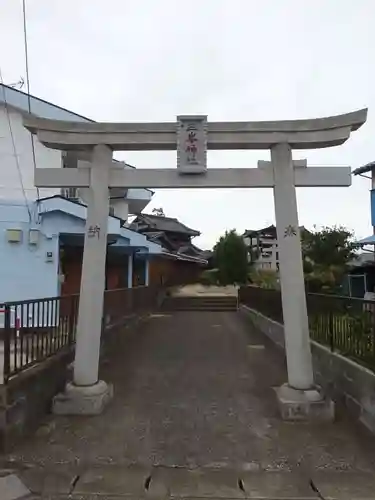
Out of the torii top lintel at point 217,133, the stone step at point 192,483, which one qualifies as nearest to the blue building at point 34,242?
the torii top lintel at point 217,133

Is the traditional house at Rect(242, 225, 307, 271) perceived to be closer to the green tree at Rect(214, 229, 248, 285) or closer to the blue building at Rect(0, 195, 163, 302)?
the green tree at Rect(214, 229, 248, 285)

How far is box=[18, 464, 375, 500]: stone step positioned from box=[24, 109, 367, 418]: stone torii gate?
1.61m

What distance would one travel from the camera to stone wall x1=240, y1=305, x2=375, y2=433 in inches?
193

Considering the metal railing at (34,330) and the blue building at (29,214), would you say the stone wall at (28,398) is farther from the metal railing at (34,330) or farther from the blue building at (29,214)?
the blue building at (29,214)

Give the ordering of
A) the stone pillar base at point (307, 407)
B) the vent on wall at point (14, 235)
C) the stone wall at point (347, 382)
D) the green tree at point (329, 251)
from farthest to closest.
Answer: the green tree at point (329, 251), the vent on wall at point (14, 235), the stone pillar base at point (307, 407), the stone wall at point (347, 382)

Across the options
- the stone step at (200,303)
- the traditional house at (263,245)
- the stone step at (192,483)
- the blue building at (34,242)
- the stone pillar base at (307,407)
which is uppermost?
the traditional house at (263,245)

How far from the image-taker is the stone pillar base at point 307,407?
17.1ft

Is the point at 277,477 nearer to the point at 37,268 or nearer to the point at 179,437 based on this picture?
the point at 179,437

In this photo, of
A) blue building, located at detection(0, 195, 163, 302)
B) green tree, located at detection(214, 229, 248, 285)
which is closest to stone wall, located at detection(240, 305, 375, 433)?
blue building, located at detection(0, 195, 163, 302)

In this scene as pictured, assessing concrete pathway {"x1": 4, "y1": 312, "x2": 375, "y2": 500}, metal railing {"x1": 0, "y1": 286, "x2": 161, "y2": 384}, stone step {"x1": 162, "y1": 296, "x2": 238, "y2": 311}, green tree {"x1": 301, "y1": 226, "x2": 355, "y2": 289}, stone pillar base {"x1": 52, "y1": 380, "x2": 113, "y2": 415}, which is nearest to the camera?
concrete pathway {"x1": 4, "y1": 312, "x2": 375, "y2": 500}

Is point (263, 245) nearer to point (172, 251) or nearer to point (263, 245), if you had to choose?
point (263, 245)

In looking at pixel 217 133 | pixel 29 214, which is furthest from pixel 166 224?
pixel 217 133

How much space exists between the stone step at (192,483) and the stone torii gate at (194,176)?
5.28 feet

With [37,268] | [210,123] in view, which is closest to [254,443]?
[210,123]
